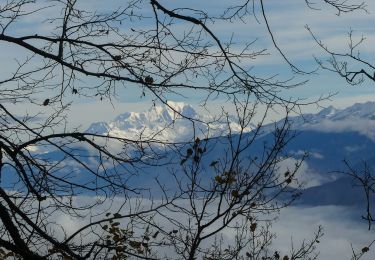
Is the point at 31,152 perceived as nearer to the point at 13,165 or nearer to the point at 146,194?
the point at 13,165

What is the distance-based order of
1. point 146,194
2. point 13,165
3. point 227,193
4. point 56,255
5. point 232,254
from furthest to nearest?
point 232,254
point 227,193
point 146,194
point 13,165
point 56,255

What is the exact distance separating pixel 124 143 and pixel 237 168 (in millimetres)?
2895

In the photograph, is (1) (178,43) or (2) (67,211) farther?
(2) (67,211)

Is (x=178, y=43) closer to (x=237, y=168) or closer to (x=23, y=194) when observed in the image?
(x=23, y=194)

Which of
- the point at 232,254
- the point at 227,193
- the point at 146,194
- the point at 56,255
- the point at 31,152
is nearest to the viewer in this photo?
the point at 56,255

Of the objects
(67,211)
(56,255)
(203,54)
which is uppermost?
(203,54)

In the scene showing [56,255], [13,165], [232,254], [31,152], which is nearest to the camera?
[56,255]

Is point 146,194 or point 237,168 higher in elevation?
point 237,168

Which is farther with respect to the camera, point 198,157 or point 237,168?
point 237,168

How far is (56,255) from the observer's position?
6562 millimetres

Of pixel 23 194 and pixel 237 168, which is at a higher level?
pixel 237 168

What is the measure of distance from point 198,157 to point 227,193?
3.08ft

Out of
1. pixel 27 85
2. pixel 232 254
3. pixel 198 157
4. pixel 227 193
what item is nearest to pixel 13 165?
pixel 27 85

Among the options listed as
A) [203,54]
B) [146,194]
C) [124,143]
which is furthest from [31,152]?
[203,54]
